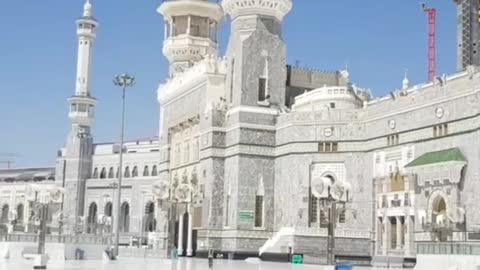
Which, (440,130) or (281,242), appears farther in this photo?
(281,242)

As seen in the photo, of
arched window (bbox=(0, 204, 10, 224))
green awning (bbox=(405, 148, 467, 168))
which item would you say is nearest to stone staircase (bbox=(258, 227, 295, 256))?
green awning (bbox=(405, 148, 467, 168))

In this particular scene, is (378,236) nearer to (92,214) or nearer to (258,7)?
(258,7)

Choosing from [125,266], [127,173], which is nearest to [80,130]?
[127,173]

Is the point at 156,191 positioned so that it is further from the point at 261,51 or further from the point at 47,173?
the point at 47,173

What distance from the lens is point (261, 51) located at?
34.4m

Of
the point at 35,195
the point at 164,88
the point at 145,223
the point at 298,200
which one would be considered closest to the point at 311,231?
the point at 298,200

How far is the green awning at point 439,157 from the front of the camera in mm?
25172

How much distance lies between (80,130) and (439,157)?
1538 inches

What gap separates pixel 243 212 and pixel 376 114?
753cm

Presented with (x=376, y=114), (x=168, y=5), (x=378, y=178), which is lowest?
(x=378, y=178)

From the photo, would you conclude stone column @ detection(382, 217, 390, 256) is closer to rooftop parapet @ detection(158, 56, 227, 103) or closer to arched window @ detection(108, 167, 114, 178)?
rooftop parapet @ detection(158, 56, 227, 103)

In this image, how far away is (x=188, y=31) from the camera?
47.7 metres

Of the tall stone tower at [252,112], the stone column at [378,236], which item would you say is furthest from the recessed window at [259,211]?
the stone column at [378,236]

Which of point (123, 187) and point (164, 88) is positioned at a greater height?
point (164, 88)
